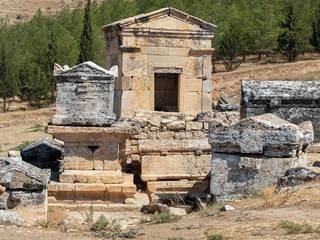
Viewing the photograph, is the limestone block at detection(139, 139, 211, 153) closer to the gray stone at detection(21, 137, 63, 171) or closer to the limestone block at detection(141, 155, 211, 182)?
the limestone block at detection(141, 155, 211, 182)

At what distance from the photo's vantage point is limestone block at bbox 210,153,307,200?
6.24m

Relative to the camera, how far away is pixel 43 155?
9.35m

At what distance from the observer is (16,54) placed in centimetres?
3962

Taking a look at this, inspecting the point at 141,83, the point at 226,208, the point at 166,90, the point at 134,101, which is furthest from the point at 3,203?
the point at 166,90

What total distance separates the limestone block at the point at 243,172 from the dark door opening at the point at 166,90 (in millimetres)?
10549

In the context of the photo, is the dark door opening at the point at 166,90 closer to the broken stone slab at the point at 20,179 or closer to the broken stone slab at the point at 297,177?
the broken stone slab at the point at 20,179

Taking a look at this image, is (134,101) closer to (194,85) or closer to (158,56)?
(158,56)

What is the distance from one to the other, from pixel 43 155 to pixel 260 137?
4568mm

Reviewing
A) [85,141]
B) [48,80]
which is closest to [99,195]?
[85,141]

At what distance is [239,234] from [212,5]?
39.1 metres

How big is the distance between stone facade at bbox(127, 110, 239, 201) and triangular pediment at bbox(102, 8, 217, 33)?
5116 millimetres

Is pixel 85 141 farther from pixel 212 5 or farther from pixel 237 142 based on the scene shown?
pixel 212 5

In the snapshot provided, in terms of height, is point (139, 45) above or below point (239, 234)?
above

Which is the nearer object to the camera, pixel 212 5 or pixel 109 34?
pixel 109 34
